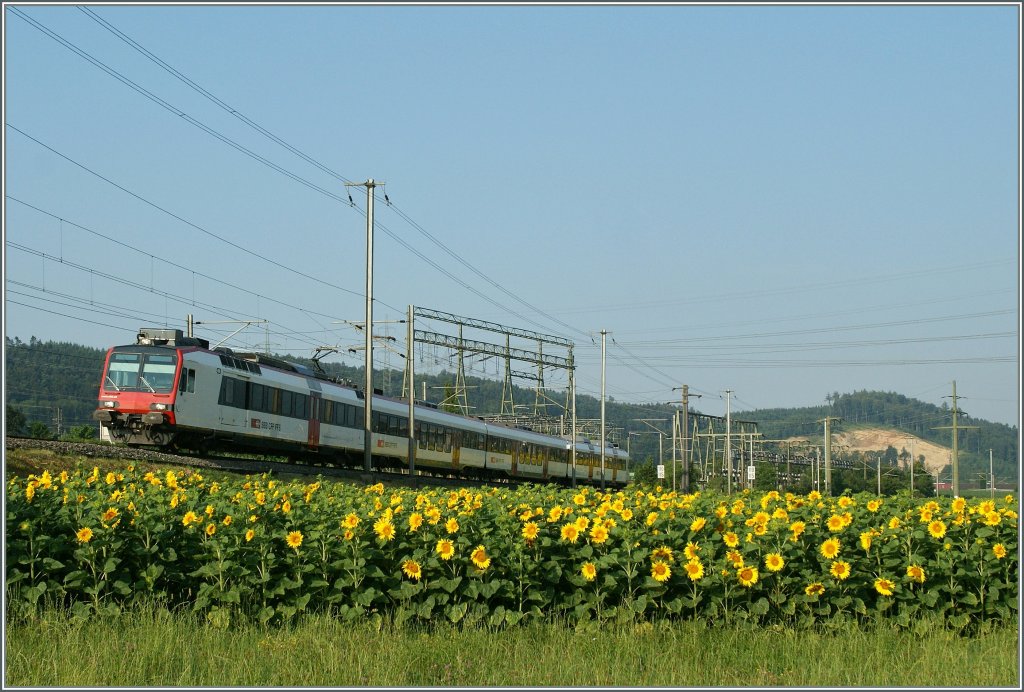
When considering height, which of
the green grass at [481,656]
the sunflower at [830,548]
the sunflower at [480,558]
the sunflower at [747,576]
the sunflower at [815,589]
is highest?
the sunflower at [830,548]

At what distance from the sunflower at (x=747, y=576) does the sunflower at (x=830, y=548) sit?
2.14 feet

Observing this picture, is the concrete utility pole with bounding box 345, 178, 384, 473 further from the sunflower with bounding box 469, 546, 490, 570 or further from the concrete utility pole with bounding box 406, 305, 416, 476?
the sunflower with bounding box 469, 546, 490, 570

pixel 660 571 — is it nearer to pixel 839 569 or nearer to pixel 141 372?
pixel 839 569

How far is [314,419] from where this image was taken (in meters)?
36.8

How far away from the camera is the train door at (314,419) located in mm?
36594

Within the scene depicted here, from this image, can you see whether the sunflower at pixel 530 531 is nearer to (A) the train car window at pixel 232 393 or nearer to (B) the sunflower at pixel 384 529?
(B) the sunflower at pixel 384 529

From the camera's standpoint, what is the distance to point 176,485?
13031 mm

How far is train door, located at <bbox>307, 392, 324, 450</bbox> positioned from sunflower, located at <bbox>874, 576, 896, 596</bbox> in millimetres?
28455

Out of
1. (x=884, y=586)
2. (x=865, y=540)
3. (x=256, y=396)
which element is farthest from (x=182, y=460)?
(x=884, y=586)

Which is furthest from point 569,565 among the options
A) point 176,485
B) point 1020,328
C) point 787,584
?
point 176,485

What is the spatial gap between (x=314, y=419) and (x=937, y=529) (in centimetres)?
2871

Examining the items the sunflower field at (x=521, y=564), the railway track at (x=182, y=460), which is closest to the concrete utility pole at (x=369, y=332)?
the railway track at (x=182, y=460)

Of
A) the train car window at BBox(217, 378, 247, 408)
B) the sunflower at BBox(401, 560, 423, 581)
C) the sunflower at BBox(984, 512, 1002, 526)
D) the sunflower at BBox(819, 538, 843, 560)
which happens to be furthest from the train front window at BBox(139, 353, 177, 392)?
the sunflower at BBox(984, 512, 1002, 526)

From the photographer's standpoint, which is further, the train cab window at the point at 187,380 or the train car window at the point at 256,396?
the train car window at the point at 256,396
